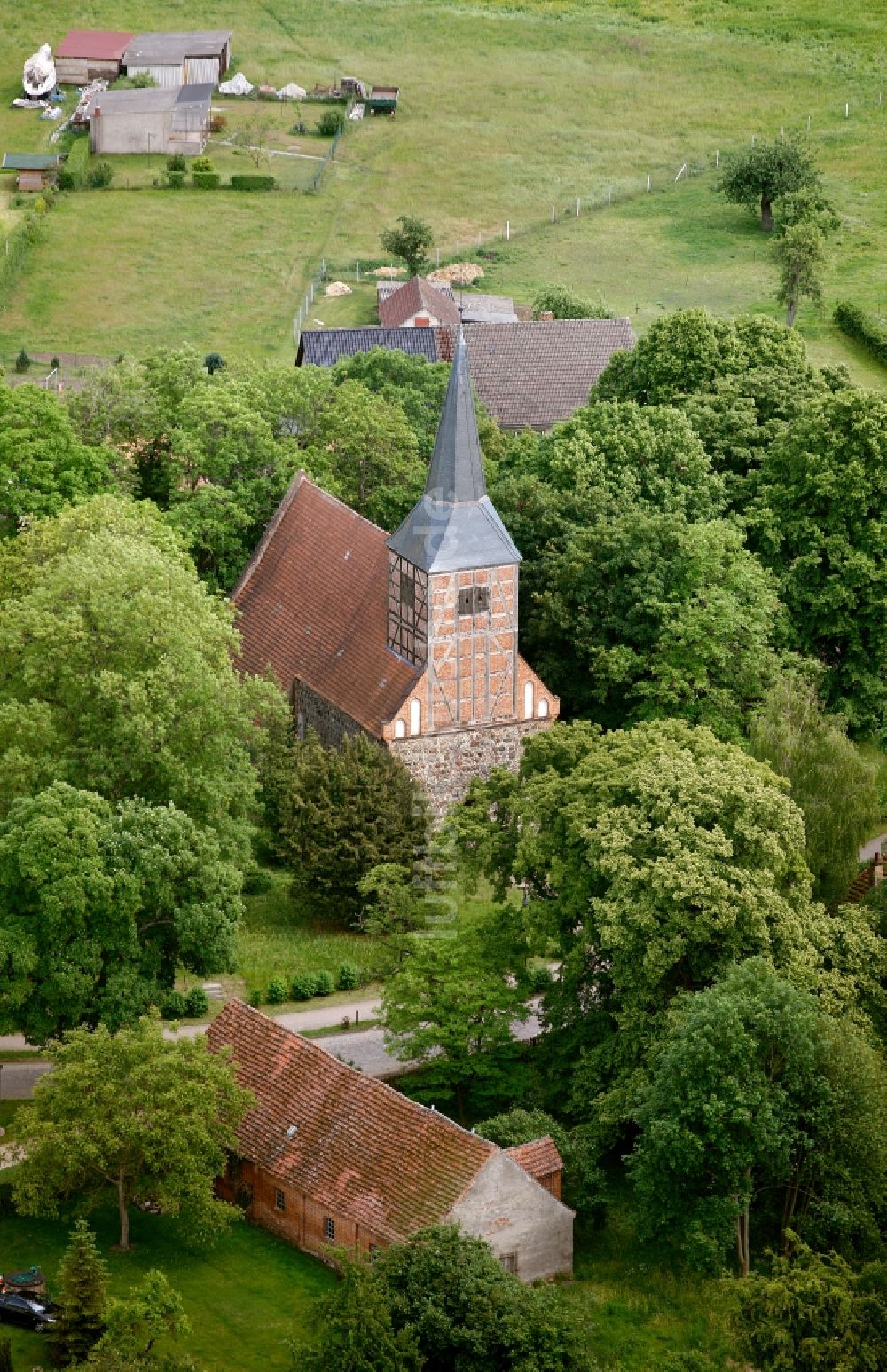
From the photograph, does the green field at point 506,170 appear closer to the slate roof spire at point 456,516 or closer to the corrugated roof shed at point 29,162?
the corrugated roof shed at point 29,162

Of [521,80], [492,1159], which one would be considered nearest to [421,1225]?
[492,1159]

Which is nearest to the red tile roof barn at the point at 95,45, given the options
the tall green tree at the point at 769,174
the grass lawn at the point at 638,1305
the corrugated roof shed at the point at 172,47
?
the corrugated roof shed at the point at 172,47

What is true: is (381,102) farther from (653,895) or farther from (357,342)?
(653,895)

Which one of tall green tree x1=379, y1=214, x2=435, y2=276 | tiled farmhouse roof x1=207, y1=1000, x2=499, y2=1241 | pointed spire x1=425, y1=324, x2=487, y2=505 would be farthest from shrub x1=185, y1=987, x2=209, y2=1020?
tall green tree x1=379, y1=214, x2=435, y2=276

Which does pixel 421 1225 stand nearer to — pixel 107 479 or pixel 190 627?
pixel 190 627

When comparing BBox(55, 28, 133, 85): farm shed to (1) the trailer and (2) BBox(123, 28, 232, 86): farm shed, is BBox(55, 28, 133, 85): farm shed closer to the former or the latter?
(2) BBox(123, 28, 232, 86): farm shed
